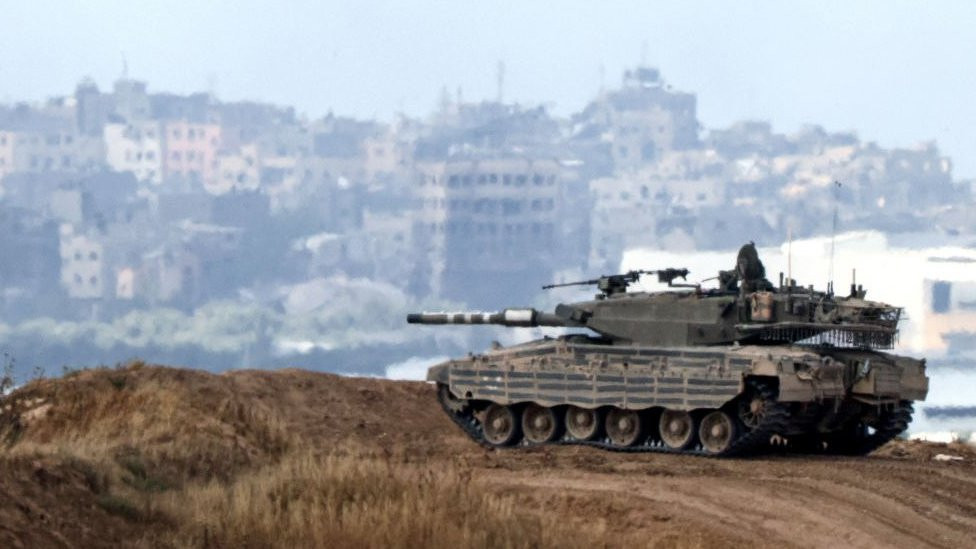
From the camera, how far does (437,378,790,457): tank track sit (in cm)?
2802

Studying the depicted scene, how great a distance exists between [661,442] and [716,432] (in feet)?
2.73

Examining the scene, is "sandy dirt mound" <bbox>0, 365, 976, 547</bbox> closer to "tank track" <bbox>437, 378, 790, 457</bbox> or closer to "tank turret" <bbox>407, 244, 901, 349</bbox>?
"tank track" <bbox>437, 378, 790, 457</bbox>

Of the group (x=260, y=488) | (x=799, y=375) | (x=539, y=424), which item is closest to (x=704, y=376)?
(x=799, y=375)

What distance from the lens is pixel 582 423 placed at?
30.1 m

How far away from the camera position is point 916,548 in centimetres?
2261

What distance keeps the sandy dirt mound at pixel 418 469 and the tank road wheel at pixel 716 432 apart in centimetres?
54

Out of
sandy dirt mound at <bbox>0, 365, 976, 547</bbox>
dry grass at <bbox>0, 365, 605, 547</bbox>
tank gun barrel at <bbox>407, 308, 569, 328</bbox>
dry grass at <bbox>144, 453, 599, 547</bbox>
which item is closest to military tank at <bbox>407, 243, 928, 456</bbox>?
tank gun barrel at <bbox>407, 308, 569, 328</bbox>

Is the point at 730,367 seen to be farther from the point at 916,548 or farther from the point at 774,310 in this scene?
the point at 916,548

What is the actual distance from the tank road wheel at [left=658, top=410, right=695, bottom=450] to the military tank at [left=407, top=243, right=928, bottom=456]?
0.02 m

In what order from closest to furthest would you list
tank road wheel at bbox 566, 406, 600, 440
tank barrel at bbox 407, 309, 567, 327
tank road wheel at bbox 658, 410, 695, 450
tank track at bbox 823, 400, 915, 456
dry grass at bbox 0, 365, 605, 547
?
dry grass at bbox 0, 365, 605, 547 → tank road wheel at bbox 658, 410, 695, 450 → tank road wheel at bbox 566, 406, 600, 440 → tank track at bbox 823, 400, 915, 456 → tank barrel at bbox 407, 309, 567, 327

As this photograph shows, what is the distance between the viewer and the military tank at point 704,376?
28.5m

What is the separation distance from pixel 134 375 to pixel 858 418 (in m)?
9.10

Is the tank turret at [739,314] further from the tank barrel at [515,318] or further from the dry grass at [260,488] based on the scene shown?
the dry grass at [260,488]

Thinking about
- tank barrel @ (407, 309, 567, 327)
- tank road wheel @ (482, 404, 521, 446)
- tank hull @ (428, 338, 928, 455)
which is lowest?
tank road wheel @ (482, 404, 521, 446)
